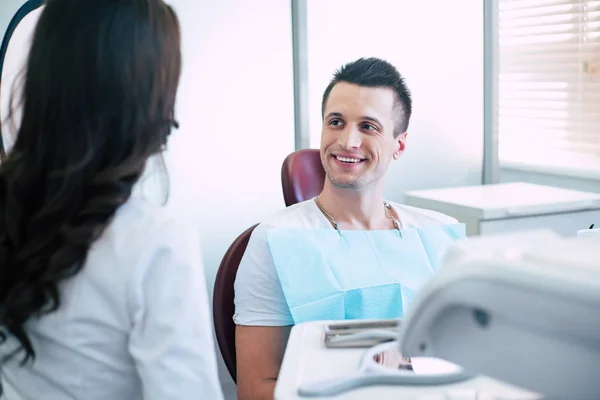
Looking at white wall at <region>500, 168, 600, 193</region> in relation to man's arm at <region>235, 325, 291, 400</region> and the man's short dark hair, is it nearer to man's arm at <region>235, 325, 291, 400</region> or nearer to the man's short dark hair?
the man's short dark hair

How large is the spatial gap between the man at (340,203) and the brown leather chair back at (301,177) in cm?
8

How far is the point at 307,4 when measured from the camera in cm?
230

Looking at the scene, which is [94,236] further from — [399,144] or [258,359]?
Answer: [399,144]

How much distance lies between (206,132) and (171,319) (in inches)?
53.5

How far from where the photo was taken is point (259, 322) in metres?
1.46

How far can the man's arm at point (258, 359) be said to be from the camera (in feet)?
4.68

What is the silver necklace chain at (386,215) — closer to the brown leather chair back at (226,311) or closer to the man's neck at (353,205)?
the man's neck at (353,205)

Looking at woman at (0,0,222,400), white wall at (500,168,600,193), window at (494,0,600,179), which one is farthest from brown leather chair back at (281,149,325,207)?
white wall at (500,168,600,193)

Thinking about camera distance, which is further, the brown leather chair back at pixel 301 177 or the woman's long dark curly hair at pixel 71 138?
Result: the brown leather chair back at pixel 301 177

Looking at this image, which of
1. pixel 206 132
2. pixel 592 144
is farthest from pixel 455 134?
pixel 206 132

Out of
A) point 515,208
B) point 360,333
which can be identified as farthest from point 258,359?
point 515,208

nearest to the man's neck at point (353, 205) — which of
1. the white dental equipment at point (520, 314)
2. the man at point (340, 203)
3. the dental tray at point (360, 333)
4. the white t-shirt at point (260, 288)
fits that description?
the man at point (340, 203)

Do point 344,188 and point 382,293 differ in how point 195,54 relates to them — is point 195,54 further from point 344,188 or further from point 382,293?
point 382,293

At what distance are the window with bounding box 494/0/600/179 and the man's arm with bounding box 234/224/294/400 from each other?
168cm
